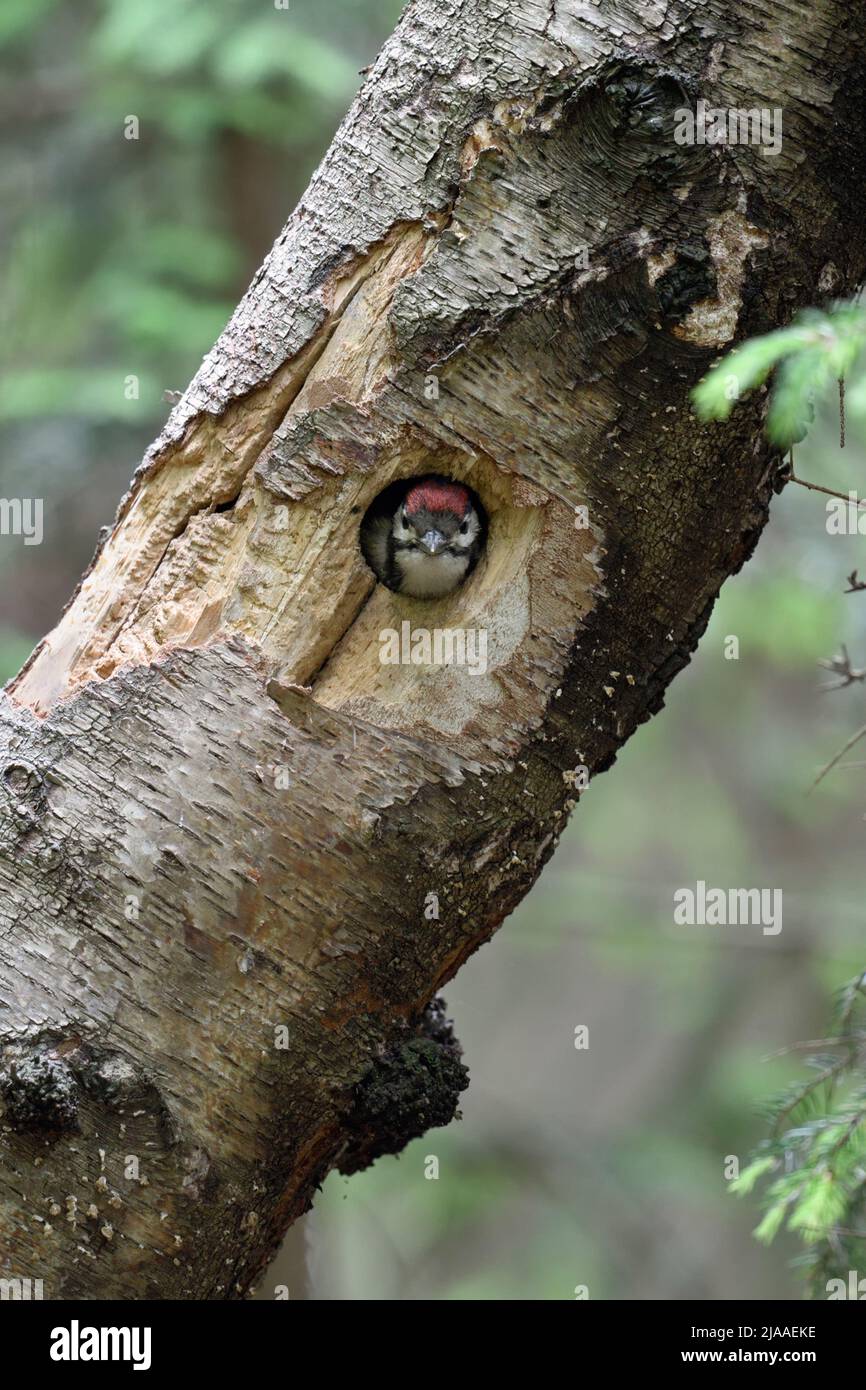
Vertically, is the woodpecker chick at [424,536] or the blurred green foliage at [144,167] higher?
the blurred green foliage at [144,167]

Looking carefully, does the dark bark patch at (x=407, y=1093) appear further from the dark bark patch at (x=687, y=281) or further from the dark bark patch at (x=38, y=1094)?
the dark bark patch at (x=687, y=281)

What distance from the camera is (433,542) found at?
10.8 feet

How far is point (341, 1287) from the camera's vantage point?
8656mm

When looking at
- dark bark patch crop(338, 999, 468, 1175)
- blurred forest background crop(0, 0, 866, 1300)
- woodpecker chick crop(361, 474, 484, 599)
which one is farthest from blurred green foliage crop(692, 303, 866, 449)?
blurred forest background crop(0, 0, 866, 1300)

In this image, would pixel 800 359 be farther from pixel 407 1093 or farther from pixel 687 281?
pixel 407 1093

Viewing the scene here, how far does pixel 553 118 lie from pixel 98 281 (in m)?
5.56

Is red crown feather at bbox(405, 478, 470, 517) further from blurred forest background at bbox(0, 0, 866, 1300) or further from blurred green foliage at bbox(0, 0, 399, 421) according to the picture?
blurred green foliage at bbox(0, 0, 399, 421)

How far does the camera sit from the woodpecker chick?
2.87 metres

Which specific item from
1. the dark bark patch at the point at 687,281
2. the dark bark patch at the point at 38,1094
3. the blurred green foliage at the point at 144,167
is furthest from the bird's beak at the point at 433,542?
the blurred green foliage at the point at 144,167

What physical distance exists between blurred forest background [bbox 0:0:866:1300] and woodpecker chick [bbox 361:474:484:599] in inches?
141

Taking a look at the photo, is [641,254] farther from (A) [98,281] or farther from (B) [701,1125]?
(B) [701,1125]

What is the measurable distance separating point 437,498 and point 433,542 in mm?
312

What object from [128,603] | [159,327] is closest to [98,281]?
[159,327]

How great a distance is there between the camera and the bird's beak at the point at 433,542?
3201mm
